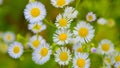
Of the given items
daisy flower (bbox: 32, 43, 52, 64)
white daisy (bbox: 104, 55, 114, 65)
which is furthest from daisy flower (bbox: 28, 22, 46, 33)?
white daisy (bbox: 104, 55, 114, 65)

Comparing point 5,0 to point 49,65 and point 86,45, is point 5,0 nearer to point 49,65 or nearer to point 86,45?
point 49,65

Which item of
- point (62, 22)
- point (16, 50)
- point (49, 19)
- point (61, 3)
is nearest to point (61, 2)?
point (61, 3)

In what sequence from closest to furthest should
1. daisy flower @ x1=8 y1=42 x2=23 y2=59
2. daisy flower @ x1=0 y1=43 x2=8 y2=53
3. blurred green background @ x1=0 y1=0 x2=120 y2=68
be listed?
daisy flower @ x1=8 y1=42 x2=23 y2=59
blurred green background @ x1=0 y1=0 x2=120 y2=68
daisy flower @ x1=0 y1=43 x2=8 y2=53

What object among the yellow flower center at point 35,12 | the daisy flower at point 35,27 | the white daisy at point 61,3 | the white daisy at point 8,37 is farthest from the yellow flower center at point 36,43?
the white daisy at point 8,37

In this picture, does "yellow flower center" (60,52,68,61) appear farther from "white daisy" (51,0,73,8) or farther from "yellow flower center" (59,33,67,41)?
"white daisy" (51,0,73,8)

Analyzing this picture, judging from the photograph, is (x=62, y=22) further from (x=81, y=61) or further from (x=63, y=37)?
(x=81, y=61)
